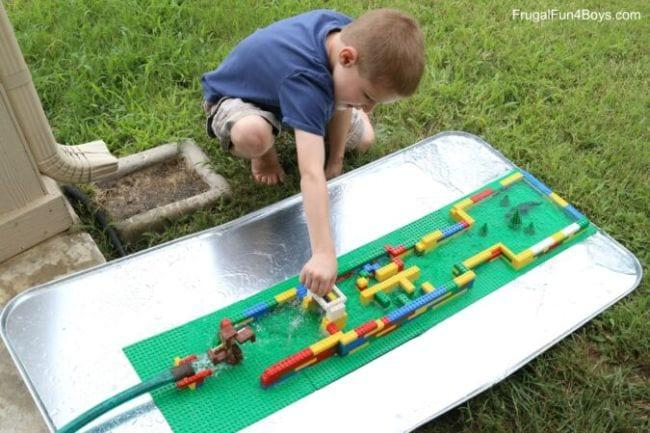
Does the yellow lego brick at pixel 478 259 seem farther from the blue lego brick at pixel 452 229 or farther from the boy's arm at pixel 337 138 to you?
the boy's arm at pixel 337 138

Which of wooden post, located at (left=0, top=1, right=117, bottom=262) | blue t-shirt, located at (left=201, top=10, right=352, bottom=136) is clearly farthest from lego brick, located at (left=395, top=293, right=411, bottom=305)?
wooden post, located at (left=0, top=1, right=117, bottom=262)

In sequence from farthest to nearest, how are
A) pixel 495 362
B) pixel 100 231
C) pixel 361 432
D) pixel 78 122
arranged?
pixel 78 122, pixel 100 231, pixel 495 362, pixel 361 432

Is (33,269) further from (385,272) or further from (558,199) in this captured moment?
(558,199)

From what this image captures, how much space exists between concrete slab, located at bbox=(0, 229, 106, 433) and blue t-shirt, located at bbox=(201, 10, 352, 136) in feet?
1.81

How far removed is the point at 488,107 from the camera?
2277 millimetres

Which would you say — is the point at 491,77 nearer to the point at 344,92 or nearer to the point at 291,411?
the point at 344,92

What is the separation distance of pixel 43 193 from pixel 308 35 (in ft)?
2.56

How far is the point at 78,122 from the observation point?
1986 millimetres

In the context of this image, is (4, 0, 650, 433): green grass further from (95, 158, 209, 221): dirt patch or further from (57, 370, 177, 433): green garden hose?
(57, 370, 177, 433): green garden hose

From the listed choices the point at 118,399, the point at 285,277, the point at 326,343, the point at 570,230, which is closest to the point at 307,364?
the point at 326,343

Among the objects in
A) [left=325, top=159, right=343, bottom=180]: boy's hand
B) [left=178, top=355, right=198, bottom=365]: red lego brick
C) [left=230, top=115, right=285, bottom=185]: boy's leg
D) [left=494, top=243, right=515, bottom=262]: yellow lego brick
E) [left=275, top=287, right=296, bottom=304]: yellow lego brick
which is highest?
[left=230, top=115, right=285, bottom=185]: boy's leg

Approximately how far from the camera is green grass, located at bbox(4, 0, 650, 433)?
1468mm

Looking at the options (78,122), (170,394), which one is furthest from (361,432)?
(78,122)

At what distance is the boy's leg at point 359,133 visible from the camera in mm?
1954
